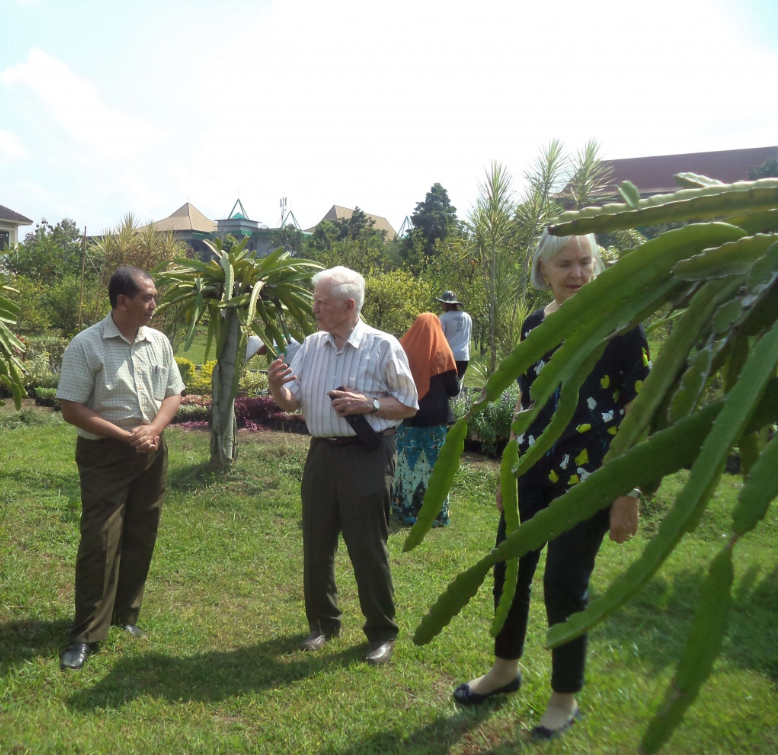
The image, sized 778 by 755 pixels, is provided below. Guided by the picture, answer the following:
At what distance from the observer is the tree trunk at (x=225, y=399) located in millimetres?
7125

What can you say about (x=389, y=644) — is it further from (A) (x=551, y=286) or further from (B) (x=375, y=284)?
(B) (x=375, y=284)

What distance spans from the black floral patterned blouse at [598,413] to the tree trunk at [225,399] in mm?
4432

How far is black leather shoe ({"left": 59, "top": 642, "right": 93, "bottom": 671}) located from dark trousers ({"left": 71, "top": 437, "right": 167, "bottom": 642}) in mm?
31

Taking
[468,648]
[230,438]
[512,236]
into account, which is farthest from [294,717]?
[512,236]

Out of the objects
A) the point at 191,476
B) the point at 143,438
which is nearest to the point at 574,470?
the point at 143,438

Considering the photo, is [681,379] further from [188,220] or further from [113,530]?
[188,220]

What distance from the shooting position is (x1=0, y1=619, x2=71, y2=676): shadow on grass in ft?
12.2

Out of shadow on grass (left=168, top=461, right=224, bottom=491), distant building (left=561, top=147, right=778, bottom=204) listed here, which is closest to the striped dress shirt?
shadow on grass (left=168, top=461, right=224, bottom=491)

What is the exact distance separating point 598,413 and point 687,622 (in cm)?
220

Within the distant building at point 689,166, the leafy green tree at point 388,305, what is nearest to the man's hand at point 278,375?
the leafy green tree at point 388,305

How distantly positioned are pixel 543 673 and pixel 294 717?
1148 mm

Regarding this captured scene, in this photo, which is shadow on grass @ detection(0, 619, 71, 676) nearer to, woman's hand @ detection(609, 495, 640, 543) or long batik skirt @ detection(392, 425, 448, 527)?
woman's hand @ detection(609, 495, 640, 543)

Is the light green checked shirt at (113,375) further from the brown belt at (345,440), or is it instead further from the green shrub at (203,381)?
the green shrub at (203,381)

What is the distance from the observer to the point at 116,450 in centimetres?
395
